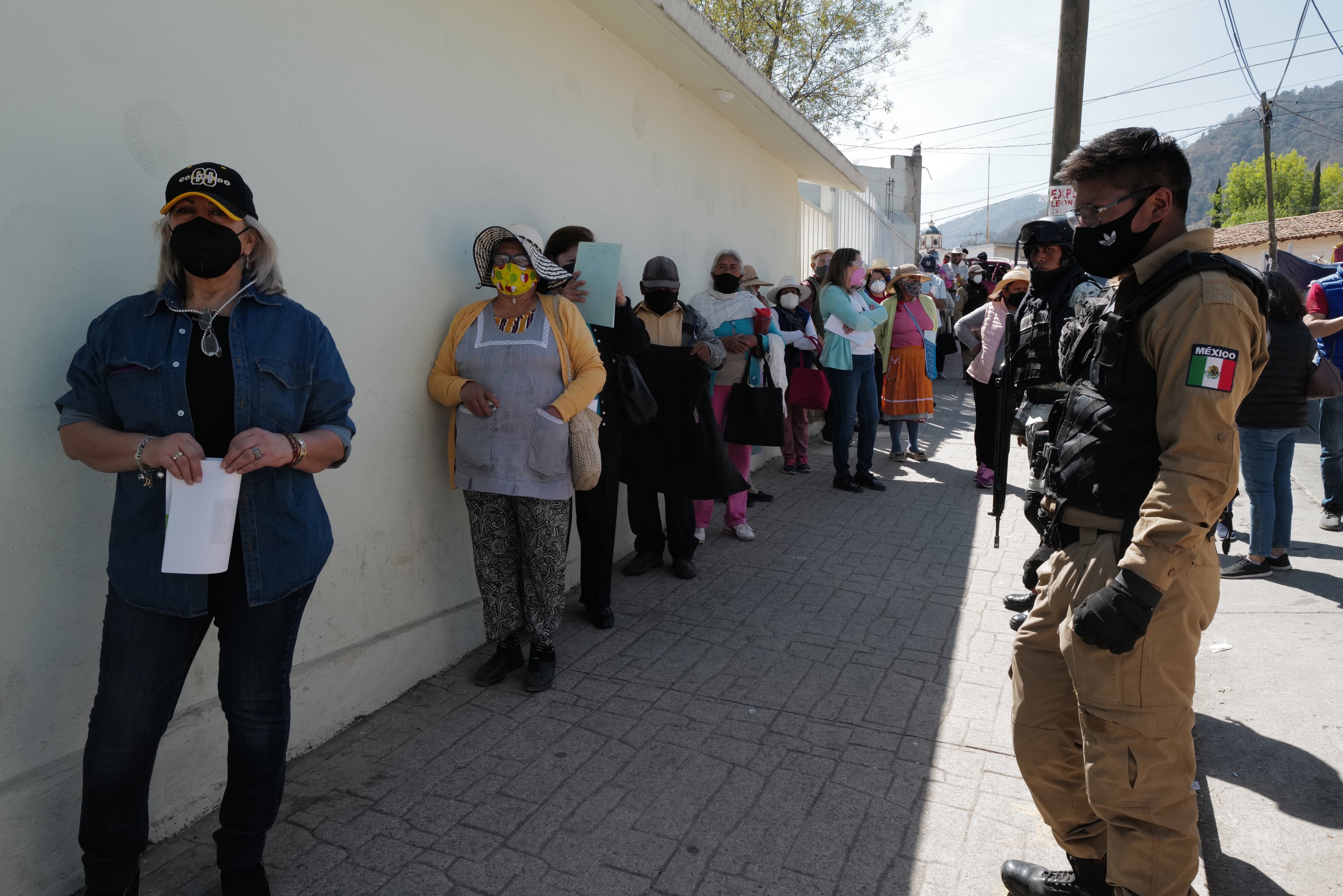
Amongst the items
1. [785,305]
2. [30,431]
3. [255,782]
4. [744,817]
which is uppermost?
[785,305]

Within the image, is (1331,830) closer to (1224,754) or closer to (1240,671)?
(1224,754)

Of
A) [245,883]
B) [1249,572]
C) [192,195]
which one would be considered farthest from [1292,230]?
[245,883]

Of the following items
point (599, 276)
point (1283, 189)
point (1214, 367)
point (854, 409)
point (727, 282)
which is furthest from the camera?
point (1283, 189)

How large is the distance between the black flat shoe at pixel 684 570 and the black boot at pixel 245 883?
11.3ft

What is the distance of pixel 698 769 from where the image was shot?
3428mm

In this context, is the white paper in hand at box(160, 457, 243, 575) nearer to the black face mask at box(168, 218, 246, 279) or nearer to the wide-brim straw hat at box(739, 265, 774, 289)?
the black face mask at box(168, 218, 246, 279)

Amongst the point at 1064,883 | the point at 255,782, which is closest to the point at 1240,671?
the point at 1064,883

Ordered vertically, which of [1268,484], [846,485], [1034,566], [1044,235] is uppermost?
[1044,235]

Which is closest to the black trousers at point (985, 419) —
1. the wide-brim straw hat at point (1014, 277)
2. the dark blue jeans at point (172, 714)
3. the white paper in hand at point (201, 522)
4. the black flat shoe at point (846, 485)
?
the wide-brim straw hat at point (1014, 277)

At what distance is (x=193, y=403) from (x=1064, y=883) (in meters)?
2.88

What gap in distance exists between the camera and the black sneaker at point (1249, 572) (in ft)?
18.6

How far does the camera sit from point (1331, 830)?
2.98 metres

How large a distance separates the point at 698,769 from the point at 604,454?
1.92 metres

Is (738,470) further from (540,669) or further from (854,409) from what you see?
(540,669)
